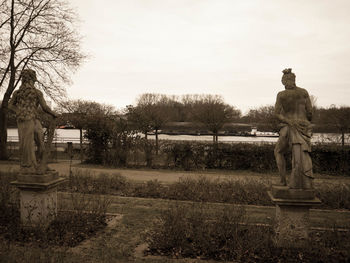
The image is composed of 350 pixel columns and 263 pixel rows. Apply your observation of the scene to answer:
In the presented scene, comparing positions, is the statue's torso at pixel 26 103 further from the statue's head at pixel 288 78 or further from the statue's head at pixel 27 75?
the statue's head at pixel 288 78

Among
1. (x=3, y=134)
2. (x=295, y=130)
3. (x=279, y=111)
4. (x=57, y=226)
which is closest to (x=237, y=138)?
(x=3, y=134)

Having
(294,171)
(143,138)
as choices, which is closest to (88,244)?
(294,171)

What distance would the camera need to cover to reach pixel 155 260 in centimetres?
510

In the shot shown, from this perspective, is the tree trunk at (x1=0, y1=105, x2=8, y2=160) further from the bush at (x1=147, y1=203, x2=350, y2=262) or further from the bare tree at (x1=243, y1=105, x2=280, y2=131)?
the bush at (x1=147, y1=203, x2=350, y2=262)

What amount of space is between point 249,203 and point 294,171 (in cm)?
374

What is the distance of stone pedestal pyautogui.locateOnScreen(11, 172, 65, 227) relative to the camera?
614 cm

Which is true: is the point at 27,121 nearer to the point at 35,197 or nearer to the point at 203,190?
the point at 35,197

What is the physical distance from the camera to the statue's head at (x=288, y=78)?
5.81 m

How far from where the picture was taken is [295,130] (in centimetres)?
562

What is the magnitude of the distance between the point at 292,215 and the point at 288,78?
2.61 m

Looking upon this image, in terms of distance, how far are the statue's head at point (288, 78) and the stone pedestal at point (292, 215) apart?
77.7 inches

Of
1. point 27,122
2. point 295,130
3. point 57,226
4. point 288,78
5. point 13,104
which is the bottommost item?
point 57,226

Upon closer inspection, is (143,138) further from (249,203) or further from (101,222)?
(101,222)

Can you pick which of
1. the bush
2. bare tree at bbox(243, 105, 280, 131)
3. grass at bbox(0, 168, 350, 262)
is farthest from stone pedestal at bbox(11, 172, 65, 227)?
bare tree at bbox(243, 105, 280, 131)
